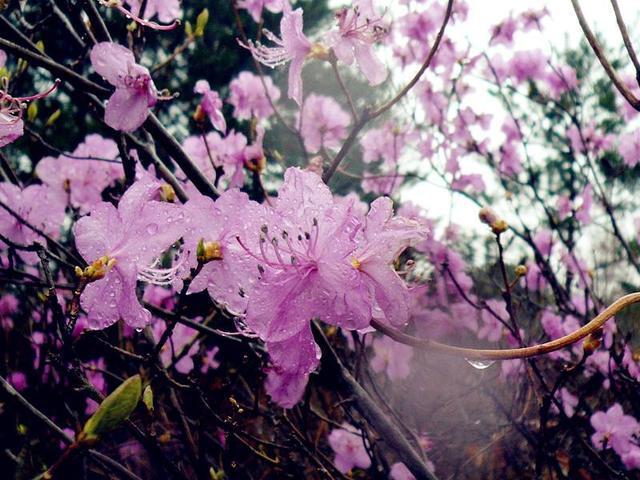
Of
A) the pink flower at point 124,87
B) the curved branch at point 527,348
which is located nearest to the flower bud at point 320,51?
the pink flower at point 124,87

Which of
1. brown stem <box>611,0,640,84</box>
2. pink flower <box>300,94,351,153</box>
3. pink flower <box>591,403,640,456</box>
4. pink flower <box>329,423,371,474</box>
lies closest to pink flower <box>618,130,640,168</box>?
pink flower <box>591,403,640,456</box>

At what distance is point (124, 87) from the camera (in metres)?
1.18

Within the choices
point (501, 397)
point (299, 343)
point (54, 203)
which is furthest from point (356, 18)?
point (501, 397)

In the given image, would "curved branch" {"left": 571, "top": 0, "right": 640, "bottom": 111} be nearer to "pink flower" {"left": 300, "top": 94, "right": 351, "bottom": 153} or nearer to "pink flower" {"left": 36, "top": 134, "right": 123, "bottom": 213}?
"pink flower" {"left": 36, "top": 134, "right": 123, "bottom": 213}

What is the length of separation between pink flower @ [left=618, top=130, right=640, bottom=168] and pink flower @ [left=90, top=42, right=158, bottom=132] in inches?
144

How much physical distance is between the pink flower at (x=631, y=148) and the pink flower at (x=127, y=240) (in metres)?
3.81

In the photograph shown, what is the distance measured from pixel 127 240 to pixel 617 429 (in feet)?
8.10

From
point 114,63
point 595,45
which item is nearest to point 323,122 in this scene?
point 114,63

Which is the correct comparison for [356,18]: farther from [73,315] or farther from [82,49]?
[73,315]

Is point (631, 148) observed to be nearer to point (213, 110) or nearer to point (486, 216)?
point (486, 216)

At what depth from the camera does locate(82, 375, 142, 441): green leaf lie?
582mm

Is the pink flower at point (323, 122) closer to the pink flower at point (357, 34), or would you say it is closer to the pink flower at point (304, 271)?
the pink flower at point (357, 34)

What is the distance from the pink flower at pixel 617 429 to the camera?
98.9 inches

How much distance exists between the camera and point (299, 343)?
0.89m
